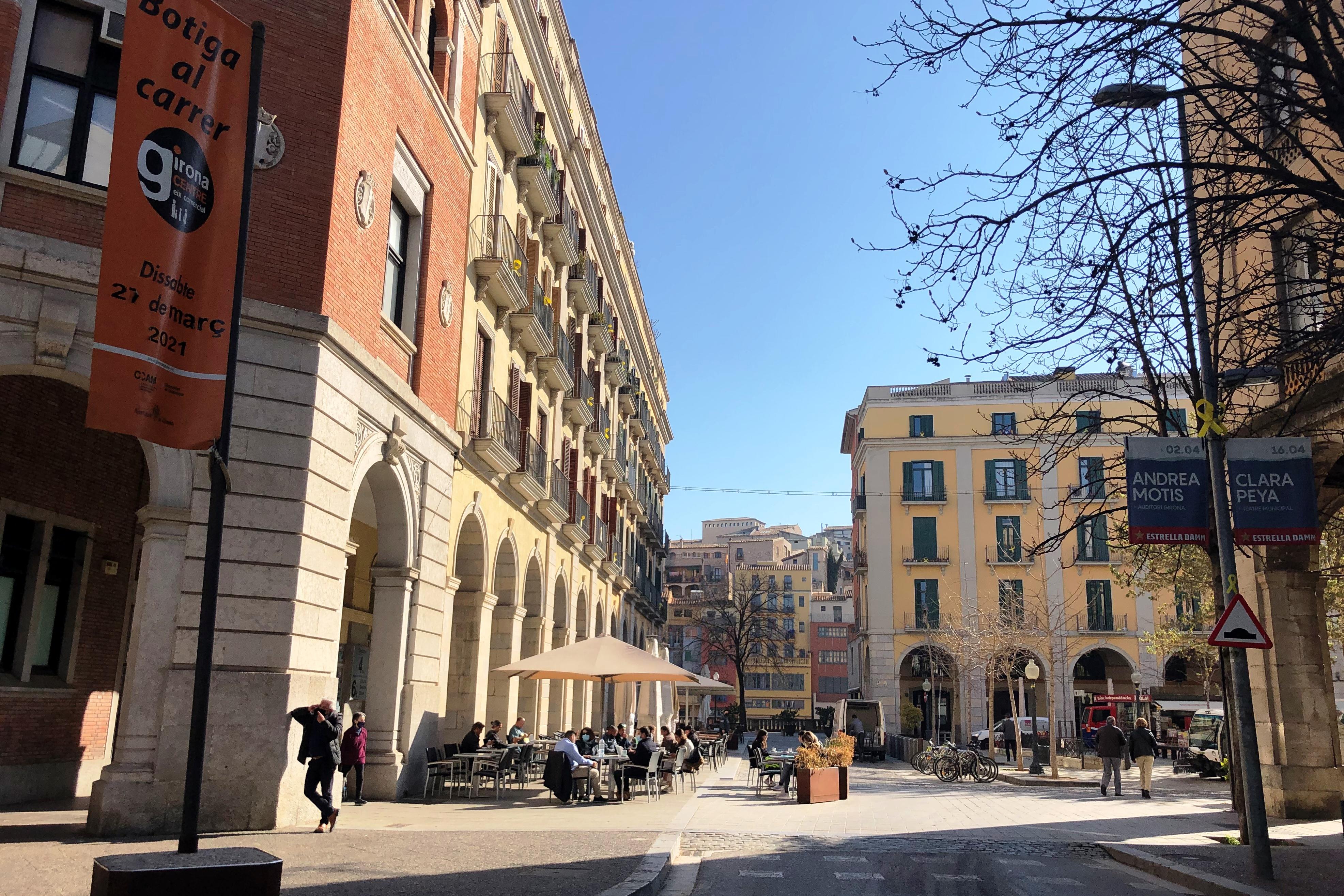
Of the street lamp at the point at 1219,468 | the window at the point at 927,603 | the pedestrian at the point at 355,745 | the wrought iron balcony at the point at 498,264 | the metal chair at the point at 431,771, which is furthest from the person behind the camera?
the window at the point at 927,603

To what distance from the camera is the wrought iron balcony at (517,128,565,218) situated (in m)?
23.9

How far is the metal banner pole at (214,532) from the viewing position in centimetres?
649

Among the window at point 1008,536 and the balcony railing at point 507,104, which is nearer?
the balcony railing at point 507,104

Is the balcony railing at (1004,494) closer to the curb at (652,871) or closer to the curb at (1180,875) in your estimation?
the curb at (1180,875)

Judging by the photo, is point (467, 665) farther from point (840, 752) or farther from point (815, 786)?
point (840, 752)

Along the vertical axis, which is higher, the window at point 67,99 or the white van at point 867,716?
the window at point 67,99

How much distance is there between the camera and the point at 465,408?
19.7m

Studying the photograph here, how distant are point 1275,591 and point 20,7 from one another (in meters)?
18.6

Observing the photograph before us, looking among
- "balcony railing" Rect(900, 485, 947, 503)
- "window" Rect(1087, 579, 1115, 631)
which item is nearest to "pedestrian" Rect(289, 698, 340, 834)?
"balcony railing" Rect(900, 485, 947, 503)

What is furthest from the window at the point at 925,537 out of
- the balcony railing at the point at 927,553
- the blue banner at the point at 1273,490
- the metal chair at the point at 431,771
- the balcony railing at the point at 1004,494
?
the blue banner at the point at 1273,490

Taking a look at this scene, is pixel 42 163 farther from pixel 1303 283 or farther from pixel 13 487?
pixel 1303 283

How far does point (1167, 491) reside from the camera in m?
12.0

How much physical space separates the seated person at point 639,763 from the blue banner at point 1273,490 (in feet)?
34.9

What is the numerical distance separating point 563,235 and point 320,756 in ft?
58.7
